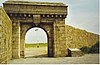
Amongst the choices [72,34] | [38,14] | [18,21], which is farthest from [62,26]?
[72,34]

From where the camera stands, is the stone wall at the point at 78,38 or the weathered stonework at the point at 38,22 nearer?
the weathered stonework at the point at 38,22

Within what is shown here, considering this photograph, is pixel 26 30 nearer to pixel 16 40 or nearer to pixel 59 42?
pixel 16 40

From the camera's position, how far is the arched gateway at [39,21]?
51.4ft

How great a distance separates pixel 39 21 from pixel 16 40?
2.35m

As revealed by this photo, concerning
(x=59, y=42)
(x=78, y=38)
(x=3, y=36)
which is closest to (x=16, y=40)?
(x=59, y=42)

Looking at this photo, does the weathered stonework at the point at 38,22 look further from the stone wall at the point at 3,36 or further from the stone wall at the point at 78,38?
the stone wall at the point at 78,38

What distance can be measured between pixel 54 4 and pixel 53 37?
2.65 m

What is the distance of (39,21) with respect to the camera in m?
16.2

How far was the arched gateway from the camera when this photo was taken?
51.4 feet

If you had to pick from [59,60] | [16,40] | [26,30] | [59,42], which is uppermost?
[26,30]

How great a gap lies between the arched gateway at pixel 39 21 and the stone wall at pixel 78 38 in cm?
595

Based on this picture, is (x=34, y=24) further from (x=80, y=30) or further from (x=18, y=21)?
(x=80, y=30)

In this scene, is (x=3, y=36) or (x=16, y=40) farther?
(x=16, y=40)

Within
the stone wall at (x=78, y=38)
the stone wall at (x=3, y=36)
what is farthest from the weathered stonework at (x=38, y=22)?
the stone wall at (x=78, y=38)
